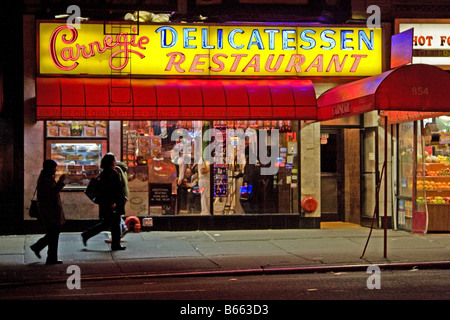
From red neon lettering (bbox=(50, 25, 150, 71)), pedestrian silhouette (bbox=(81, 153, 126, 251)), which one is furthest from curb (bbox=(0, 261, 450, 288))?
red neon lettering (bbox=(50, 25, 150, 71))

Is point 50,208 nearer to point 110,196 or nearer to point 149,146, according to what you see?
point 110,196

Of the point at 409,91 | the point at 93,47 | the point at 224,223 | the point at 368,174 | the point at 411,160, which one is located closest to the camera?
the point at 409,91

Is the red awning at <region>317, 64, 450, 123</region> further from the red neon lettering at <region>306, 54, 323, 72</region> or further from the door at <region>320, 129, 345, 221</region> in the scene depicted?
the door at <region>320, 129, 345, 221</region>

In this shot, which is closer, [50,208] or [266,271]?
[266,271]

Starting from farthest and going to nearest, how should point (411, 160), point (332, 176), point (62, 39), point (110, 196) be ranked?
point (332, 176) → point (411, 160) → point (62, 39) → point (110, 196)

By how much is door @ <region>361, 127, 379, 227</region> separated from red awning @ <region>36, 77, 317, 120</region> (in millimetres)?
2017

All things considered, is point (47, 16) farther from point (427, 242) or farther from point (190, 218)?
point (427, 242)

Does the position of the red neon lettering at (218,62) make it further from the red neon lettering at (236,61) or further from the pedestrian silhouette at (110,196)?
the pedestrian silhouette at (110,196)

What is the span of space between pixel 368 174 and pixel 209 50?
17.0ft

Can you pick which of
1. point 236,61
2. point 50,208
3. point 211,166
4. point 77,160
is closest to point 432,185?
point 211,166

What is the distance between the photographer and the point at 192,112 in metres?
15.2

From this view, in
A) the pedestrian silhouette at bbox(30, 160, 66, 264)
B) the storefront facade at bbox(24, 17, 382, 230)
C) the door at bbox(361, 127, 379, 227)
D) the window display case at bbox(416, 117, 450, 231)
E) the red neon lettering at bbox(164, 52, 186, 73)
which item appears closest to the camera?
the pedestrian silhouette at bbox(30, 160, 66, 264)

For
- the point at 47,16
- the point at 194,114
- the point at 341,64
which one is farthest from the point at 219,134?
the point at 47,16

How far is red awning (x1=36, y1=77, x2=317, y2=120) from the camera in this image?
1485 centimetres
